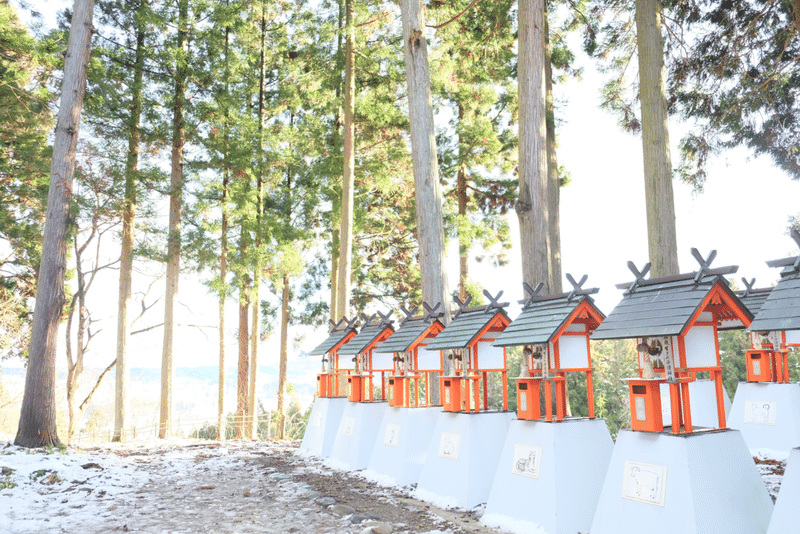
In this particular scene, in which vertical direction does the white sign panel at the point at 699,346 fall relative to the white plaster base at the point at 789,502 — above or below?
above

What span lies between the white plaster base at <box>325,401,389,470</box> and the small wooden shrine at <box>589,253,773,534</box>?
4673 mm

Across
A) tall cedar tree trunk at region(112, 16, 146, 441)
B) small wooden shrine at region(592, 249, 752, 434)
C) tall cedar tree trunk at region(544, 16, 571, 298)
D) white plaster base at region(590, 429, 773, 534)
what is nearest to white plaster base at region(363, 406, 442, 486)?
tall cedar tree trunk at region(544, 16, 571, 298)

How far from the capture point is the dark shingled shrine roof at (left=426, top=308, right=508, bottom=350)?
643cm

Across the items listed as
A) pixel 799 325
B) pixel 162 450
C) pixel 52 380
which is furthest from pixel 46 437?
pixel 799 325

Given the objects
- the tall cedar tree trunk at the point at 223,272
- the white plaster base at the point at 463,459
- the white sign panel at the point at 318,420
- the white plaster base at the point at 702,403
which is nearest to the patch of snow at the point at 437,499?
the white plaster base at the point at 463,459

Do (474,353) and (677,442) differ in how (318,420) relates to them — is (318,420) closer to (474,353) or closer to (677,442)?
(474,353)

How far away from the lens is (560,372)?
222 inches

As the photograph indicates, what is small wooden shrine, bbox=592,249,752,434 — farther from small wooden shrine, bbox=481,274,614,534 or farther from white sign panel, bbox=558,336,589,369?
white sign panel, bbox=558,336,589,369

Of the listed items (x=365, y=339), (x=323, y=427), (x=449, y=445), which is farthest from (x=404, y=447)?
(x=323, y=427)

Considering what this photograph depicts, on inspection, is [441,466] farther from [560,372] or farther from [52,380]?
[52,380]

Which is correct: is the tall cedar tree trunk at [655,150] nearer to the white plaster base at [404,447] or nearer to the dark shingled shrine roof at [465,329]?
the dark shingled shrine roof at [465,329]

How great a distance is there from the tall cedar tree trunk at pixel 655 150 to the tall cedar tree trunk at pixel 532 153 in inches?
67.2

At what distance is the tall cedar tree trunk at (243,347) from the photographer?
589 inches

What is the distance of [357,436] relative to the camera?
8.82m
